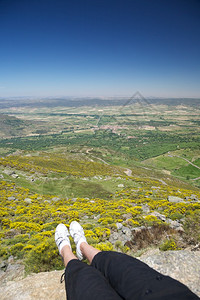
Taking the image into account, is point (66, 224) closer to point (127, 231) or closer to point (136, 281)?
point (127, 231)

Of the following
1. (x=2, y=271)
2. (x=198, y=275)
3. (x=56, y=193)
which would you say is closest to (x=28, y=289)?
(x=2, y=271)

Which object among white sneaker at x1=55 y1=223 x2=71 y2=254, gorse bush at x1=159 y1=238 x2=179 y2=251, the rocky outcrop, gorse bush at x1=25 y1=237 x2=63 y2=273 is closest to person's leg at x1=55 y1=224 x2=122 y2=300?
the rocky outcrop

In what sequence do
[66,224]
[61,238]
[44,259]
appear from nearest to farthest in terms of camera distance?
[44,259] < [61,238] < [66,224]

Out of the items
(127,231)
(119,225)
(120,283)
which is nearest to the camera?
(120,283)

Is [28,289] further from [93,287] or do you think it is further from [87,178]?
[87,178]

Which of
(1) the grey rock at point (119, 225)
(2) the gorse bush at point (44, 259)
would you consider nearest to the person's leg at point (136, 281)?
(2) the gorse bush at point (44, 259)

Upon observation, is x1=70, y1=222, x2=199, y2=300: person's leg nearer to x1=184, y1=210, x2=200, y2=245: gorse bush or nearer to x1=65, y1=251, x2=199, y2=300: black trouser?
x1=65, y1=251, x2=199, y2=300: black trouser

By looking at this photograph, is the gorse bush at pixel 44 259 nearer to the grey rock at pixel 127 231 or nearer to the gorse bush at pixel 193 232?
the grey rock at pixel 127 231

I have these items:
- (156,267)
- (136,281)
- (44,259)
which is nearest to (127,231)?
(156,267)
